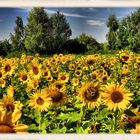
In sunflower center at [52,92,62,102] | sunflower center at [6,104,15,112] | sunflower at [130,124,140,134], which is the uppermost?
sunflower center at [52,92,62,102]

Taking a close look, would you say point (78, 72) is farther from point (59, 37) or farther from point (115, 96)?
Result: point (115, 96)

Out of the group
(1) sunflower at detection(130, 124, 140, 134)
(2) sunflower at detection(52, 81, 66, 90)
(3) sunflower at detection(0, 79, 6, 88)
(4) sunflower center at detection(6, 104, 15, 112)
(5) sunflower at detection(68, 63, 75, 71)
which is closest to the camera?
(4) sunflower center at detection(6, 104, 15, 112)

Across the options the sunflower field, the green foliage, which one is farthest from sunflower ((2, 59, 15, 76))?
the green foliage

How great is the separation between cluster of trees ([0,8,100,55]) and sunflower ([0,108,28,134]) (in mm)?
603

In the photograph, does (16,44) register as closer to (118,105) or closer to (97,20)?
(97,20)

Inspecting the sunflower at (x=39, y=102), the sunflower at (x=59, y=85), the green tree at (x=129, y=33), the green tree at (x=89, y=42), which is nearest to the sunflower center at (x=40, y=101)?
the sunflower at (x=39, y=102)

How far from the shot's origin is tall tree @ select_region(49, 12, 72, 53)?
7.08 feet

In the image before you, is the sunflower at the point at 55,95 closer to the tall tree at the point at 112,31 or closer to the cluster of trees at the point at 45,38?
the cluster of trees at the point at 45,38

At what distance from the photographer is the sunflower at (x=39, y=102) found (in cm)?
199

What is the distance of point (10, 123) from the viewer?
1588 millimetres

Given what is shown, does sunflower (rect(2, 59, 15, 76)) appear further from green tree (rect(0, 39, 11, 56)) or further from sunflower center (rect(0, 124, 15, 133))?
sunflower center (rect(0, 124, 15, 133))

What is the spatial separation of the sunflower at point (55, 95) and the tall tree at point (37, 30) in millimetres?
226

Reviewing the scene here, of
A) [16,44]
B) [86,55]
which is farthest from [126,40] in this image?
[16,44]

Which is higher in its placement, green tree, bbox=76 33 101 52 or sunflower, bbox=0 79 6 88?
green tree, bbox=76 33 101 52
